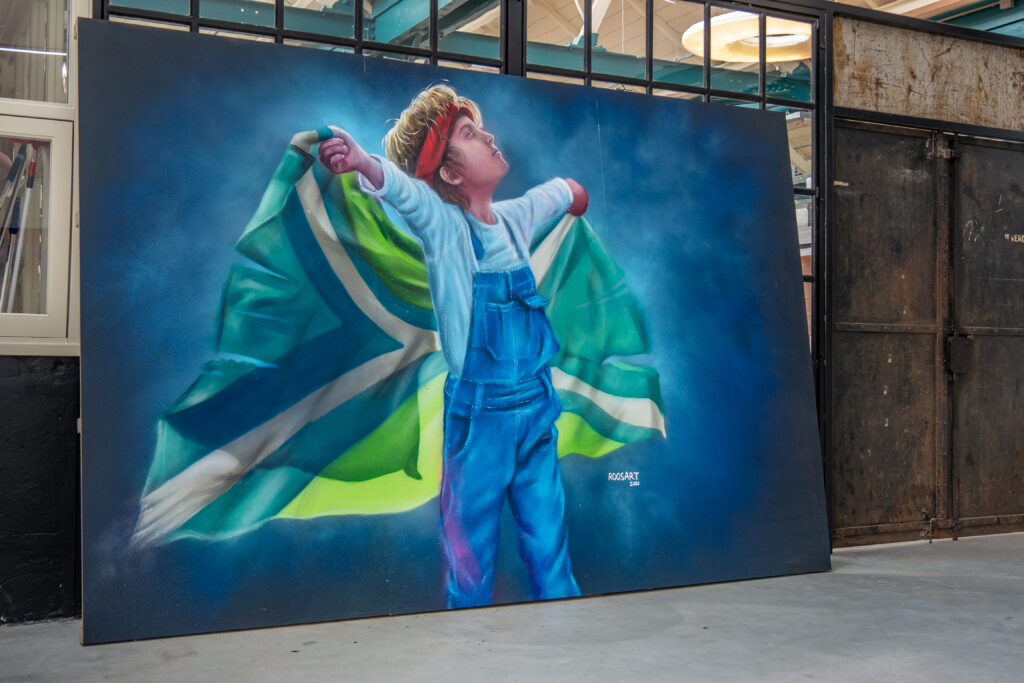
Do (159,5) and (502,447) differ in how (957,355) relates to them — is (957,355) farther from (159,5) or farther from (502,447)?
(159,5)

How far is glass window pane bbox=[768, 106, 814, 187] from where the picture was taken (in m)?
5.43

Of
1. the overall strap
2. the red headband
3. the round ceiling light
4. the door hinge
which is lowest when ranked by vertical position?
the door hinge

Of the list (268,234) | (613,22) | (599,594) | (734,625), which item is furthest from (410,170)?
(734,625)

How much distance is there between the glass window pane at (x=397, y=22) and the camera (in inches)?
174

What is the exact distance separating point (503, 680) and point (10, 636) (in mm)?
1906

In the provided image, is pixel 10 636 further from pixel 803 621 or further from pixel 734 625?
pixel 803 621

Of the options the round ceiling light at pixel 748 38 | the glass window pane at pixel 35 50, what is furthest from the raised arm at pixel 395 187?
the round ceiling light at pixel 748 38

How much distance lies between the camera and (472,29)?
464 centimetres

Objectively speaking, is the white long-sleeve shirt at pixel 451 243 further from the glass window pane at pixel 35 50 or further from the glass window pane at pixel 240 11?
the glass window pane at pixel 35 50

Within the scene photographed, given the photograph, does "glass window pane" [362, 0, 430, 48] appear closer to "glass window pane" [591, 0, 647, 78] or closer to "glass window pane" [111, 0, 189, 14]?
"glass window pane" [111, 0, 189, 14]

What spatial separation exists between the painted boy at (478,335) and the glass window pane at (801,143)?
6.22 ft

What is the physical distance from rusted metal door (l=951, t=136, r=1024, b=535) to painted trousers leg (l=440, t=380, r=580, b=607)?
300 cm

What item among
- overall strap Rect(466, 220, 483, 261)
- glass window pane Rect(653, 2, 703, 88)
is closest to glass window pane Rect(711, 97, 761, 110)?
glass window pane Rect(653, 2, 703, 88)

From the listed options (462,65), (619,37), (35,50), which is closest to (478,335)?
(462,65)
